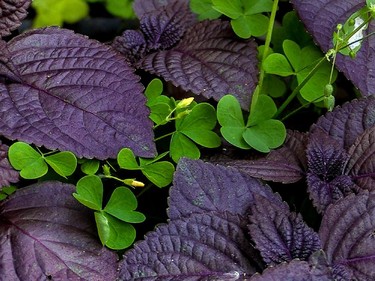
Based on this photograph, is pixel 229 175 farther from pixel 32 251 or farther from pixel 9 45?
pixel 9 45

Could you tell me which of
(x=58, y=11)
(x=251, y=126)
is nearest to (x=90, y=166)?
(x=251, y=126)

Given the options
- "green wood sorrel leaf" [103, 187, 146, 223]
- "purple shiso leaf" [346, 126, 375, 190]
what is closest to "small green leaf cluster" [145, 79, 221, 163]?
"green wood sorrel leaf" [103, 187, 146, 223]

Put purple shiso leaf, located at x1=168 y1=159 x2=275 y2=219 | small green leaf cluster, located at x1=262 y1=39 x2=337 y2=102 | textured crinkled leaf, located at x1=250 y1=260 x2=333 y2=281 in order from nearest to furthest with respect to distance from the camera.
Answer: textured crinkled leaf, located at x1=250 y1=260 x2=333 y2=281, purple shiso leaf, located at x1=168 y1=159 x2=275 y2=219, small green leaf cluster, located at x1=262 y1=39 x2=337 y2=102

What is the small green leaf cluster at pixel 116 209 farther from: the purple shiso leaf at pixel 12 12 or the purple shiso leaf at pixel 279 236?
the purple shiso leaf at pixel 12 12

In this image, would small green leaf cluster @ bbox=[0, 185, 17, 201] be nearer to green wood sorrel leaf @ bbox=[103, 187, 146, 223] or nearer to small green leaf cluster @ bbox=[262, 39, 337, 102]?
green wood sorrel leaf @ bbox=[103, 187, 146, 223]

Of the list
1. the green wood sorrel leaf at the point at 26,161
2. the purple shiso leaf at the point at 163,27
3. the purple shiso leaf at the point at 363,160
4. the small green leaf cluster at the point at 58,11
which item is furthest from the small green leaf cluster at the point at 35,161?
the small green leaf cluster at the point at 58,11

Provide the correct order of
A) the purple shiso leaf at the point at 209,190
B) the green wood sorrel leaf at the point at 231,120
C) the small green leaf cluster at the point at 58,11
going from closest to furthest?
the purple shiso leaf at the point at 209,190 < the green wood sorrel leaf at the point at 231,120 < the small green leaf cluster at the point at 58,11
